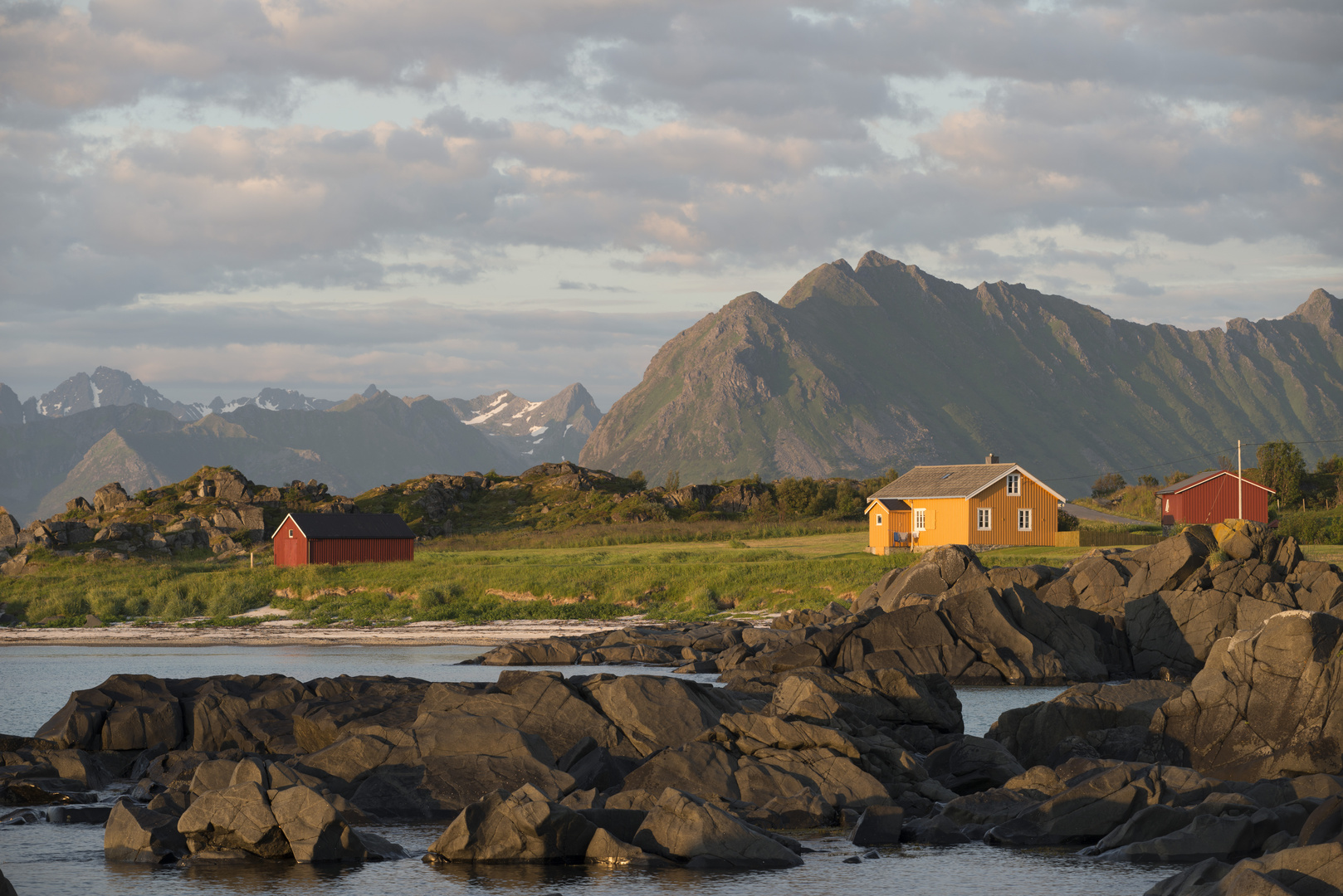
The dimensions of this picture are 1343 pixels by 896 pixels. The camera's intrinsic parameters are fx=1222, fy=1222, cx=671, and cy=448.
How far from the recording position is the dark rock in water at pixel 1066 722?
24.6 metres

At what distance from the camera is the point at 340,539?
257ft

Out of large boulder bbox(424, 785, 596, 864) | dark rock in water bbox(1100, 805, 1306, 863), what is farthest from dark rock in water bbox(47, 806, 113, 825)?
dark rock in water bbox(1100, 805, 1306, 863)

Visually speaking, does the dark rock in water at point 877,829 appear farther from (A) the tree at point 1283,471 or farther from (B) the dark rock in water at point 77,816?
(A) the tree at point 1283,471

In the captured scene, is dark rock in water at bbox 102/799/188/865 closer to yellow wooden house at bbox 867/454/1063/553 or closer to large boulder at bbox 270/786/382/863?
large boulder at bbox 270/786/382/863

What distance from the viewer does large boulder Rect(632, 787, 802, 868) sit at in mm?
17484

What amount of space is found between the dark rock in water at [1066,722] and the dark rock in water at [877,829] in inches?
253

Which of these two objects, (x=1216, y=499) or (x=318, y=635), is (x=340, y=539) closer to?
(x=318, y=635)

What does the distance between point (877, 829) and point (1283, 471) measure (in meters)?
91.9

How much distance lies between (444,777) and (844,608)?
31.0 meters

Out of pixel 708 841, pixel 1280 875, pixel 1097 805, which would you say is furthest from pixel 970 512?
pixel 1280 875

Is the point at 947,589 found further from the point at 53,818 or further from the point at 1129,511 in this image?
the point at 1129,511

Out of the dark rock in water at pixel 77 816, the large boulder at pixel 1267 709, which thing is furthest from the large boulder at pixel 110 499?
the large boulder at pixel 1267 709

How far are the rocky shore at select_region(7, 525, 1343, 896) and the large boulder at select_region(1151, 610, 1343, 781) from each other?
0.04 metres

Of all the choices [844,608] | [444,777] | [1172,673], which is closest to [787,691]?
[444,777]
